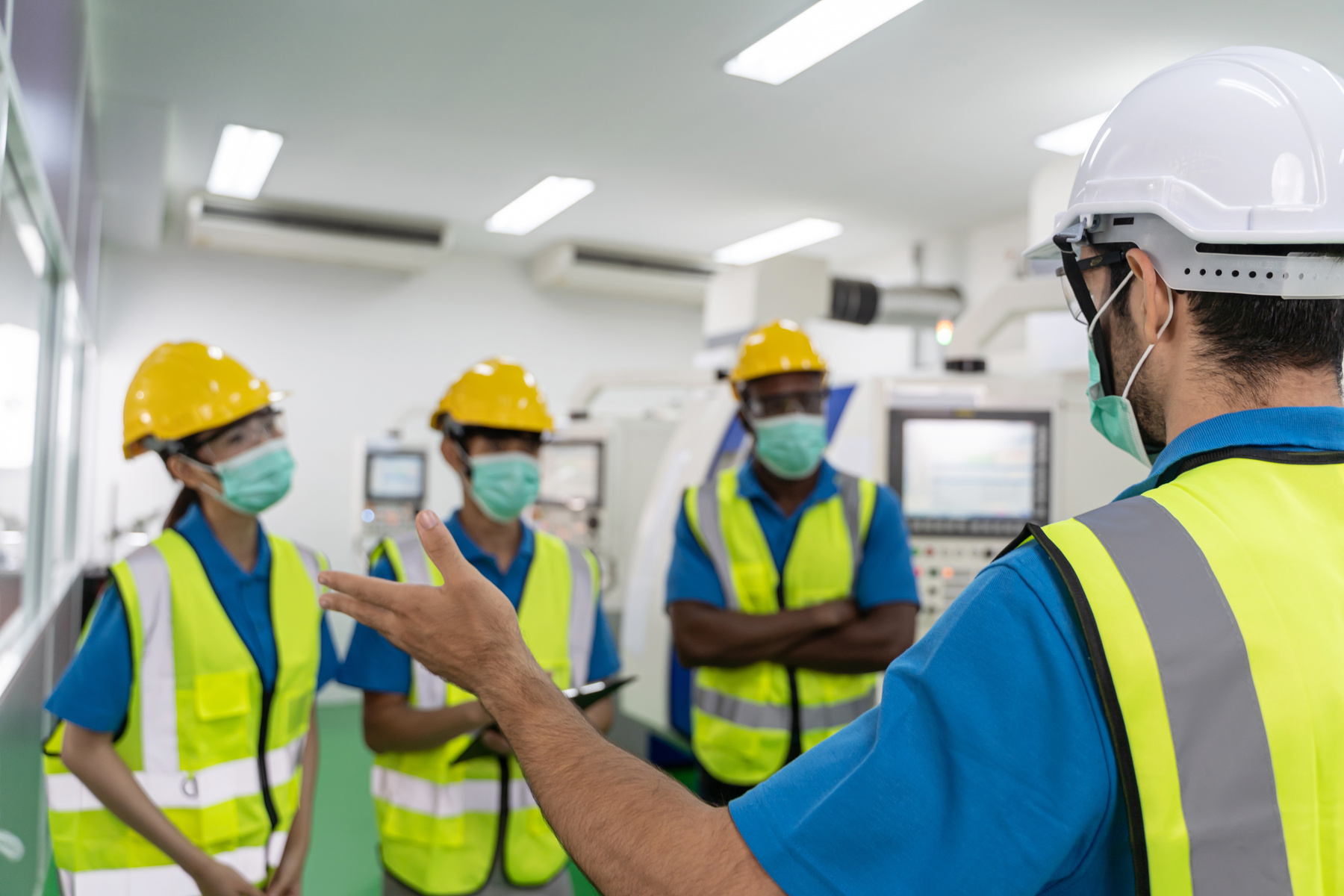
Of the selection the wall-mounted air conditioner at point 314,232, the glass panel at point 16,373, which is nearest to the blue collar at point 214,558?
the glass panel at point 16,373

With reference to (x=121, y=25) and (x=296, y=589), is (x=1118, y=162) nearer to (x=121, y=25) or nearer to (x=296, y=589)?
(x=296, y=589)

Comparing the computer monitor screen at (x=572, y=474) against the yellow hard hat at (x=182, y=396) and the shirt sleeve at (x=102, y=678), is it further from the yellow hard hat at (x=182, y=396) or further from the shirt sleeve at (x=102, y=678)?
the shirt sleeve at (x=102, y=678)

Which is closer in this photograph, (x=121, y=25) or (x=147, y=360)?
(x=147, y=360)

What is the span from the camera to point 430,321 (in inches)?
293

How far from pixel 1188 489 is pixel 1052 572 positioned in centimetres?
14

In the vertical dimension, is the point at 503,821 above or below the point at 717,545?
below

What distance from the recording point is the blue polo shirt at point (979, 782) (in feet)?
2.14

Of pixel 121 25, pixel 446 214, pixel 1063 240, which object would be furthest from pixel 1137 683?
pixel 446 214

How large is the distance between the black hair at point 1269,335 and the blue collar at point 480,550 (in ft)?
5.03

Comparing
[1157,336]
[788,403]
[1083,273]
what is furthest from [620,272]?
[1157,336]

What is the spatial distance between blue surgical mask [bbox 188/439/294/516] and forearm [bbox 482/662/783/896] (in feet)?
4.03

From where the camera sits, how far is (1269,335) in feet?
2.55

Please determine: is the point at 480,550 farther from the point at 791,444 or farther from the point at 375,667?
the point at 791,444

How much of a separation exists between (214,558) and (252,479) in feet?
0.62
